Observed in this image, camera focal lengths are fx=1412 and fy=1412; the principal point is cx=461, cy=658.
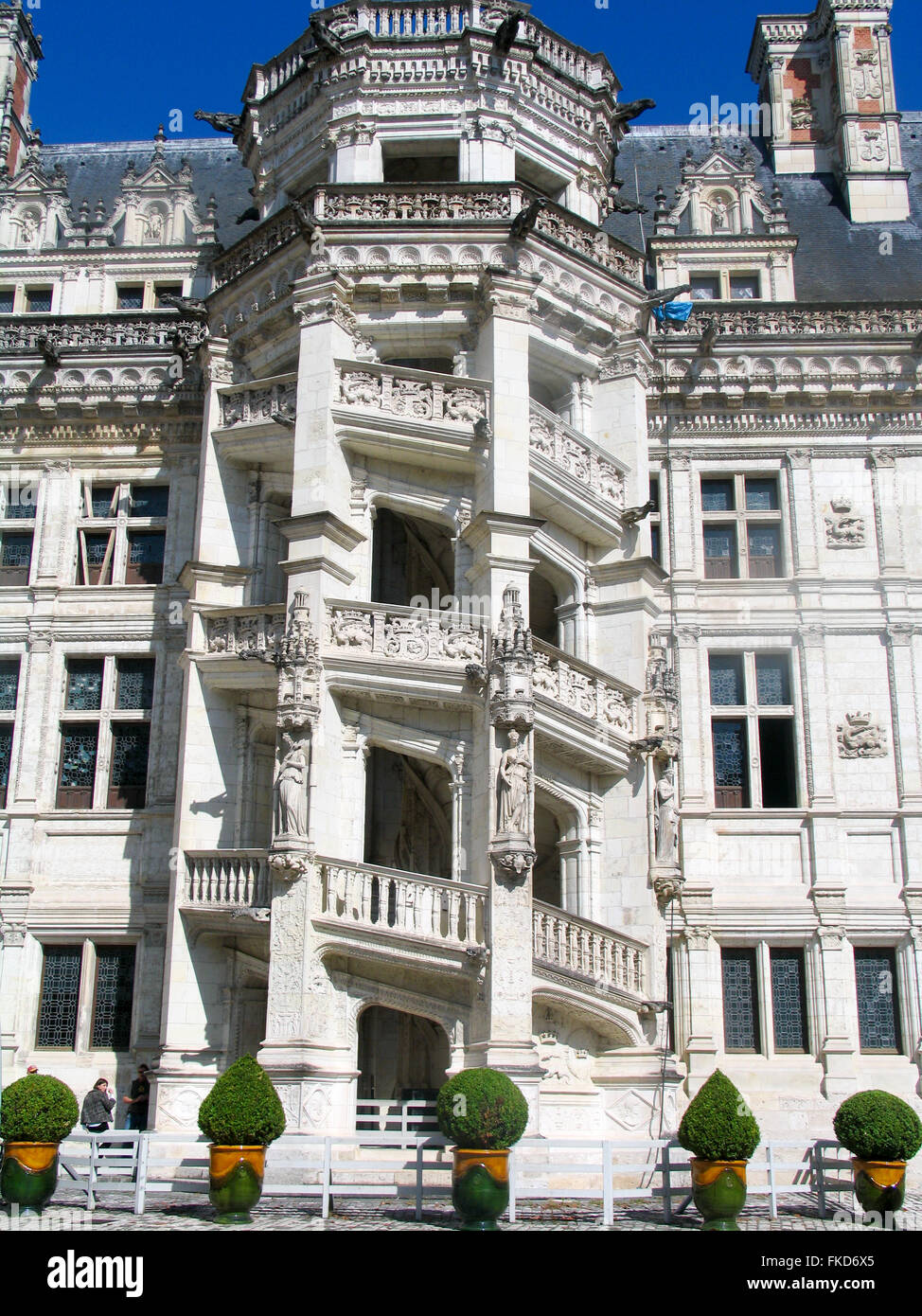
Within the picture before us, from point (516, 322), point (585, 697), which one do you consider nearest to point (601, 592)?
point (585, 697)

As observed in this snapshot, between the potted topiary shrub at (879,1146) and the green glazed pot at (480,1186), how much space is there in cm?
362

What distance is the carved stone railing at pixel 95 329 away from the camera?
2622 centimetres

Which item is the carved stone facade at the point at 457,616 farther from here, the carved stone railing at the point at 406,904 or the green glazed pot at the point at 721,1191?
the green glazed pot at the point at 721,1191

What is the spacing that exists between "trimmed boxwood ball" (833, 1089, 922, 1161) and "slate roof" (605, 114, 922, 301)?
54.0 feet

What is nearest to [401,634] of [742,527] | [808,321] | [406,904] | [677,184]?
[406,904]

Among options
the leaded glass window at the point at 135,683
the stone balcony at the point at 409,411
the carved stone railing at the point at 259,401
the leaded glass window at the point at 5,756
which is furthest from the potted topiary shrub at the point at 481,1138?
the leaded glass window at the point at 5,756

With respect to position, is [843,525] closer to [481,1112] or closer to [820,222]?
[820,222]

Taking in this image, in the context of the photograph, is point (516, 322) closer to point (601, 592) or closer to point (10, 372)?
point (601, 592)

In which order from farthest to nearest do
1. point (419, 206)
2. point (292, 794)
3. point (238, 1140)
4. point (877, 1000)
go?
point (877, 1000) < point (419, 206) < point (292, 794) < point (238, 1140)

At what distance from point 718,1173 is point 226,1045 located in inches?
355

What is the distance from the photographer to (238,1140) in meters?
13.4

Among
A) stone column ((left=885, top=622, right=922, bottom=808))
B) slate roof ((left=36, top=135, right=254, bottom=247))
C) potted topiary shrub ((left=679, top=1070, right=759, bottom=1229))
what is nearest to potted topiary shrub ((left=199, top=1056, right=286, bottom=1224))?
potted topiary shrub ((left=679, top=1070, right=759, bottom=1229))

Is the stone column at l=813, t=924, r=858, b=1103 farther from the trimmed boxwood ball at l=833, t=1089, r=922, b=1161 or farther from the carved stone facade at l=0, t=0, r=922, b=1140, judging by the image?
the trimmed boxwood ball at l=833, t=1089, r=922, b=1161

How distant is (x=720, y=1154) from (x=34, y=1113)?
6.60 meters
